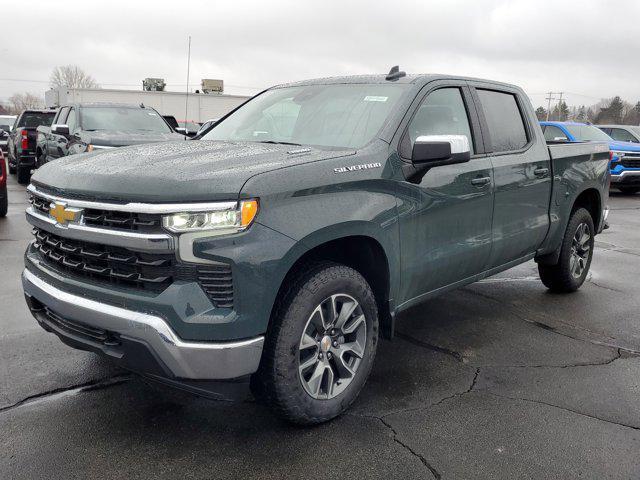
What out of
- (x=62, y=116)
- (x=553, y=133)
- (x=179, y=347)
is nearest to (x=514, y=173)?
(x=179, y=347)

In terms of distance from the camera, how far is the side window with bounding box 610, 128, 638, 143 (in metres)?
16.8

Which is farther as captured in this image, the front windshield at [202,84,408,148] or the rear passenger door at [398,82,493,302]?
the front windshield at [202,84,408,148]

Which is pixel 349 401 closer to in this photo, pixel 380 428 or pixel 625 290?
pixel 380 428

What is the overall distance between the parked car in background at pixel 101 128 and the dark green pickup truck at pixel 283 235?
5.62 m

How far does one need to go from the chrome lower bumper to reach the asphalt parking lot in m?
0.50

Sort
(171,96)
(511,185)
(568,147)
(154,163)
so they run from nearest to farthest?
(154,163), (511,185), (568,147), (171,96)

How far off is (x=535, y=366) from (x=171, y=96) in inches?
1148

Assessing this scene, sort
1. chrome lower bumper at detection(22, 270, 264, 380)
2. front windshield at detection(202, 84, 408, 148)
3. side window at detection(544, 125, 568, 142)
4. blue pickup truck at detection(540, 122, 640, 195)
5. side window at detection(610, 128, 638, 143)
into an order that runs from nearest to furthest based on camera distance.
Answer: chrome lower bumper at detection(22, 270, 264, 380) < front windshield at detection(202, 84, 408, 148) < side window at detection(544, 125, 568, 142) < blue pickup truck at detection(540, 122, 640, 195) < side window at detection(610, 128, 638, 143)

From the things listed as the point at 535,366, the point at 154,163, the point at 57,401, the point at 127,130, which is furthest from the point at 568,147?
the point at 127,130

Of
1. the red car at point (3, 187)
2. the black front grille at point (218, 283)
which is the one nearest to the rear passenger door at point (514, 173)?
the black front grille at point (218, 283)

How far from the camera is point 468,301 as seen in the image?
542 centimetres

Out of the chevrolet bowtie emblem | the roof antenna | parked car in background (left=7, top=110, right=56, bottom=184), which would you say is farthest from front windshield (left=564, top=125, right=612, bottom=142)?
the chevrolet bowtie emblem

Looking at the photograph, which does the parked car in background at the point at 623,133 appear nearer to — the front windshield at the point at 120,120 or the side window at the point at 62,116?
the front windshield at the point at 120,120

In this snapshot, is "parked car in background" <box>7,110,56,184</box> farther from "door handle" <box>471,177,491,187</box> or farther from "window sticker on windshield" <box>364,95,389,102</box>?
"door handle" <box>471,177,491,187</box>
